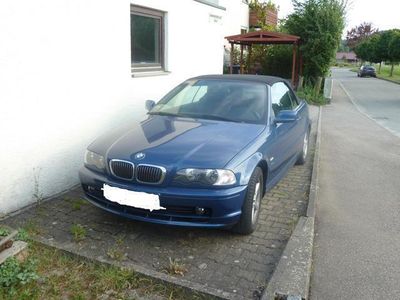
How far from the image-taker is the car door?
185 inches

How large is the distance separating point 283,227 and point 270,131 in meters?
1.04

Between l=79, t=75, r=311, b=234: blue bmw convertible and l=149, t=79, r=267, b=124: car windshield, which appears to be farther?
l=149, t=79, r=267, b=124: car windshield

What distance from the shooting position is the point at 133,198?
3.68 m

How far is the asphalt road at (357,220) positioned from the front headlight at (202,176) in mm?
1172

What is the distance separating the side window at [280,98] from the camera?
16.7ft

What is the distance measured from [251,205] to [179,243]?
2.51 feet

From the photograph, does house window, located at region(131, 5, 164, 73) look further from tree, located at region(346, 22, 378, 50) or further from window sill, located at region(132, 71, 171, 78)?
tree, located at region(346, 22, 378, 50)

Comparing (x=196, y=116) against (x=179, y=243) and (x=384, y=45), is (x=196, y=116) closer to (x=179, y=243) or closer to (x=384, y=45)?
(x=179, y=243)

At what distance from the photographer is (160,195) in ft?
11.7

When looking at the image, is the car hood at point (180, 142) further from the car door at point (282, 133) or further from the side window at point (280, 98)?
the side window at point (280, 98)

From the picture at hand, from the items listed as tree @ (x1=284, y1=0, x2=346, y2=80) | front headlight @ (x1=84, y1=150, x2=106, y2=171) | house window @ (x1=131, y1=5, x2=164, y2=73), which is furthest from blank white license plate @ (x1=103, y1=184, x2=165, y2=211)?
tree @ (x1=284, y1=0, x2=346, y2=80)

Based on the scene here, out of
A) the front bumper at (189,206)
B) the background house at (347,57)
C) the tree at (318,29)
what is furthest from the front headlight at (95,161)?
the background house at (347,57)

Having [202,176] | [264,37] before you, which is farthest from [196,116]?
[264,37]

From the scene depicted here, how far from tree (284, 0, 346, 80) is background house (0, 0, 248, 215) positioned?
12049 millimetres
